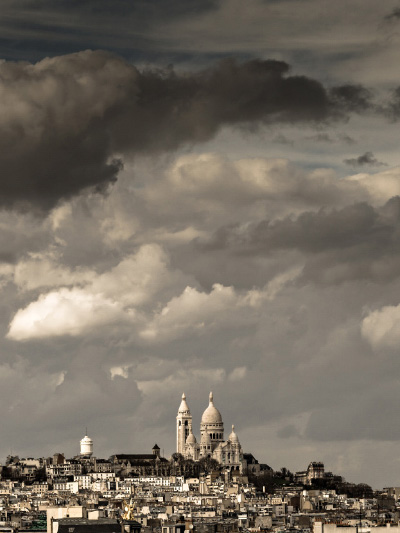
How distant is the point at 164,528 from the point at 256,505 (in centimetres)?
6548

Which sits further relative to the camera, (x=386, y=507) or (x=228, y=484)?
(x=228, y=484)

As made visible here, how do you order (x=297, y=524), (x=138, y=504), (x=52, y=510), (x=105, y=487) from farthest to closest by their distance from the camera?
(x=105, y=487), (x=138, y=504), (x=297, y=524), (x=52, y=510)

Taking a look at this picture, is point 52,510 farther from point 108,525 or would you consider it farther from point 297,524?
point 297,524

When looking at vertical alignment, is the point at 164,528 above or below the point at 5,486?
below

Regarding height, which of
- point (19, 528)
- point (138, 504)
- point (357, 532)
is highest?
point (138, 504)

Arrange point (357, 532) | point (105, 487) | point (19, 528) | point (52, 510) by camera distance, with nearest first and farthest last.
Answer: point (357, 532) < point (52, 510) < point (19, 528) < point (105, 487)

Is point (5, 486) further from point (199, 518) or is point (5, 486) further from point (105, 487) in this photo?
point (199, 518)

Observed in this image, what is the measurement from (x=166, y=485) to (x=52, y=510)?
111 metres

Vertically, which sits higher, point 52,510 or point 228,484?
point 228,484

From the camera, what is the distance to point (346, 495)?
198m

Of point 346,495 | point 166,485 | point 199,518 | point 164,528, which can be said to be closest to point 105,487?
point 166,485

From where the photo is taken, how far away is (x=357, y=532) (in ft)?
243

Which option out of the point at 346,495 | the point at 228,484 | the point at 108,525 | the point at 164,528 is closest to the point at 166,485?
the point at 228,484

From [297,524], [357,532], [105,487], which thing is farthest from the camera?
[105,487]
